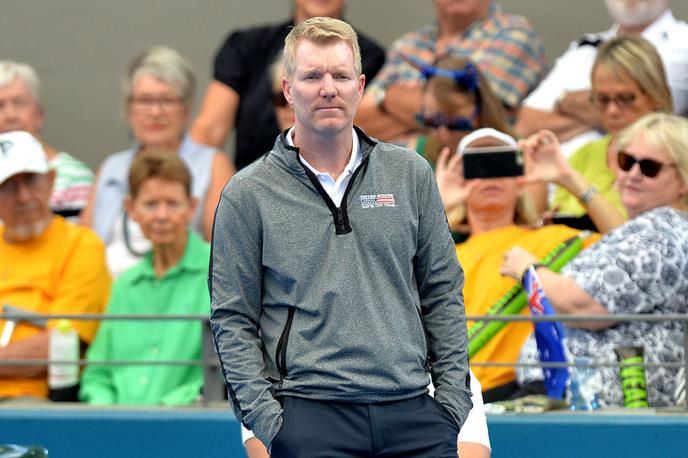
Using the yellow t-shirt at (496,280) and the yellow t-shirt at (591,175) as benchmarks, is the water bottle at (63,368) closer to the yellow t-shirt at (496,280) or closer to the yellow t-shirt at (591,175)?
the yellow t-shirt at (496,280)

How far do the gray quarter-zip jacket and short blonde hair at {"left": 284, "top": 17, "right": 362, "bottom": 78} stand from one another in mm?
211

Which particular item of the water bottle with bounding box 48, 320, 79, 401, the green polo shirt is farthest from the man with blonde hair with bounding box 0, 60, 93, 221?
the water bottle with bounding box 48, 320, 79, 401

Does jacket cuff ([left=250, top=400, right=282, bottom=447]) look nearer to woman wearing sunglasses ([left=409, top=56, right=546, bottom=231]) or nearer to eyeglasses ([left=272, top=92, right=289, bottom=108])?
woman wearing sunglasses ([left=409, top=56, right=546, bottom=231])

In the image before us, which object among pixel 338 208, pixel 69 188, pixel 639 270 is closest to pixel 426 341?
pixel 338 208

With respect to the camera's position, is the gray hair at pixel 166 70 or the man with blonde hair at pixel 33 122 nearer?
the gray hair at pixel 166 70

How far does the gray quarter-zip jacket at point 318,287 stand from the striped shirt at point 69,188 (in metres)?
3.45

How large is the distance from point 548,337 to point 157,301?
1.65 metres

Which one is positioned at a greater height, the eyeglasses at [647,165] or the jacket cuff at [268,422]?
the eyeglasses at [647,165]

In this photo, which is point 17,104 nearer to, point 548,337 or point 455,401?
point 548,337

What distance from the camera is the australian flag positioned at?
4660mm

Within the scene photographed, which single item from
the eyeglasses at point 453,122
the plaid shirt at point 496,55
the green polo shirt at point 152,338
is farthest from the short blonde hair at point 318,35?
the plaid shirt at point 496,55

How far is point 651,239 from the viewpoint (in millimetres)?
4695

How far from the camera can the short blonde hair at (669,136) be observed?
486cm

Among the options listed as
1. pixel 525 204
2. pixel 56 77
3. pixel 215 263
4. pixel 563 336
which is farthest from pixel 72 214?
pixel 215 263
